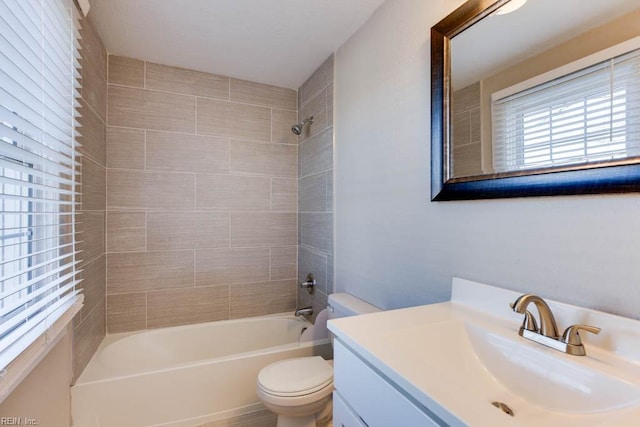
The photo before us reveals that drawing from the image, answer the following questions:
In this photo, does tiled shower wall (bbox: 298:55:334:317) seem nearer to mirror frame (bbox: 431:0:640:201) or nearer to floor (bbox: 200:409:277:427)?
floor (bbox: 200:409:277:427)

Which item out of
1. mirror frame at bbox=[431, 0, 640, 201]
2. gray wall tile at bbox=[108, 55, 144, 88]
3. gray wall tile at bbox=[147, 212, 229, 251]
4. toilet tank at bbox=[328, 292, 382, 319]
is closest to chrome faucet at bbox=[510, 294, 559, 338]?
mirror frame at bbox=[431, 0, 640, 201]

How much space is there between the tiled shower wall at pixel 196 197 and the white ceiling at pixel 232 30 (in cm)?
25

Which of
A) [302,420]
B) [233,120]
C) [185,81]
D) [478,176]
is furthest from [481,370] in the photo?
[185,81]

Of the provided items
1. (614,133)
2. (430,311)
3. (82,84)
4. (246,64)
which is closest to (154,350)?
(82,84)

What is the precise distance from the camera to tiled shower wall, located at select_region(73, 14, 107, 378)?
63.0 inches

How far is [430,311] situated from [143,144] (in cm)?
221

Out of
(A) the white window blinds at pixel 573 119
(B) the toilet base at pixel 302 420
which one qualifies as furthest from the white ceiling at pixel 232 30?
(B) the toilet base at pixel 302 420

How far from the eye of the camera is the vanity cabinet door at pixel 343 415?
32.8 inches

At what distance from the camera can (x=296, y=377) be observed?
1516 millimetres

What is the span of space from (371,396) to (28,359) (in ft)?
3.35

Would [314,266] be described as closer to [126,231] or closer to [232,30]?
[126,231]

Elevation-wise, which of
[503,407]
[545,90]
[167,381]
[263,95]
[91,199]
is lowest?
[167,381]

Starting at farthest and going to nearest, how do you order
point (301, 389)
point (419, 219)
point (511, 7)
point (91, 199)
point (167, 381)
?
point (91, 199) < point (167, 381) < point (301, 389) < point (419, 219) < point (511, 7)

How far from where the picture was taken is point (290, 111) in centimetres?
267
